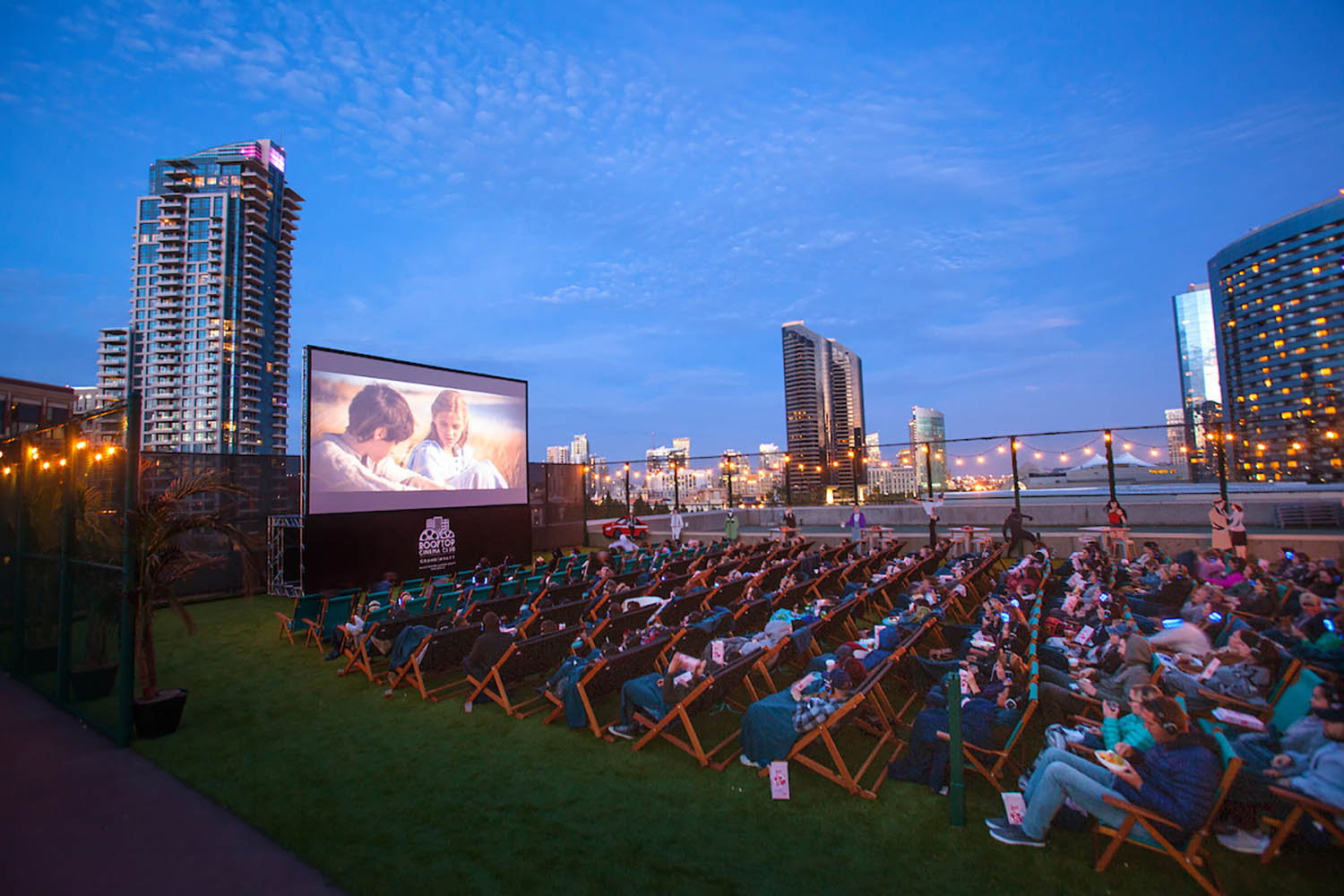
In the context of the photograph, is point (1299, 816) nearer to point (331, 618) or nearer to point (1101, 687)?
point (1101, 687)

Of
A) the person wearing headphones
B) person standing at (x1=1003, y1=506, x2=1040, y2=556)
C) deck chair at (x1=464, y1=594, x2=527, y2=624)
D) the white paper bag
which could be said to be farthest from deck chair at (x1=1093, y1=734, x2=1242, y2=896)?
person standing at (x1=1003, y1=506, x2=1040, y2=556)

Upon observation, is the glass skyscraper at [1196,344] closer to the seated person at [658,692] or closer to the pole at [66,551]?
the seated person at [658,692]

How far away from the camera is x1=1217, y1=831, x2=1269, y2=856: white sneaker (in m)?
3.35

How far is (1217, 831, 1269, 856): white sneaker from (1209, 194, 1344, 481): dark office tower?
101 m

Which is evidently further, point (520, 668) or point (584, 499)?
point (584, 499)

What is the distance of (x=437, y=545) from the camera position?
15.4 metres

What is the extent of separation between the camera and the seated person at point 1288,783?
10.3 ft

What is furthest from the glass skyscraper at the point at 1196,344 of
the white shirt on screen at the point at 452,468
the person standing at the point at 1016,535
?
the white shirt on screen at the point at 452,468

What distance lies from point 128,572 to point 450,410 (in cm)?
1058

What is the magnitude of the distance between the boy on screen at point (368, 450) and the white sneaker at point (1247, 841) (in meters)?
14.8

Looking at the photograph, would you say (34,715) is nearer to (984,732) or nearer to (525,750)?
(525,750)

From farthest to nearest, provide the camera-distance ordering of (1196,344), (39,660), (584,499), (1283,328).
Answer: (1196,344)
(1283,328)
(584,499)
(39,660)

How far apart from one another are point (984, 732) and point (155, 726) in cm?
747

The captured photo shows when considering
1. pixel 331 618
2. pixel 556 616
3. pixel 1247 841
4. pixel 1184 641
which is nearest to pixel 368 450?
pixel 331 618
